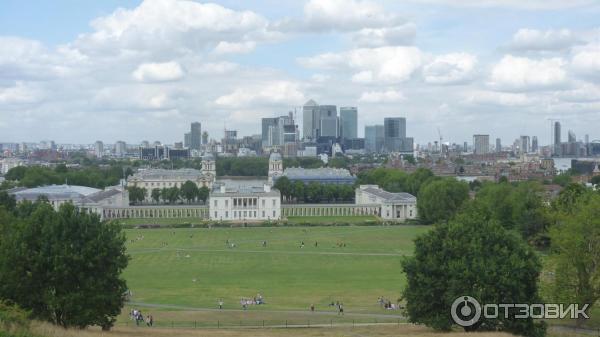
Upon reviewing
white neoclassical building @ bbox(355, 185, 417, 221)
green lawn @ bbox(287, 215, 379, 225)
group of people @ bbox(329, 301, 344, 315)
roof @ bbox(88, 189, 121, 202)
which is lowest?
group of people @ bbox(329, 301, 344, 315)

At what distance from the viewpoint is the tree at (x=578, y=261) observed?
3894cm

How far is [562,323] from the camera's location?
3906cm

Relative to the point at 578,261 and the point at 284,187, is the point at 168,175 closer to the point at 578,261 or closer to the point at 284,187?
the point at 284,187

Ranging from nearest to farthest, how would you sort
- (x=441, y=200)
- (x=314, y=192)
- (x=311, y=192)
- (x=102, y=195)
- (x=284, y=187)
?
(x=441, y=200) < (x=102, y=195) < (x=314, y=192) < (x=311, y=192) < (x=284, y=187)

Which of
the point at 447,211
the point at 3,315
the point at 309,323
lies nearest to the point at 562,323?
the point at 309,323

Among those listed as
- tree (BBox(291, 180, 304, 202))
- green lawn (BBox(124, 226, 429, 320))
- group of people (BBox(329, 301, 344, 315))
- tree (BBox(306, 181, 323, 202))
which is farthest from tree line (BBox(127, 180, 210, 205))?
group of people (BBox(329, 301, 344, 315))

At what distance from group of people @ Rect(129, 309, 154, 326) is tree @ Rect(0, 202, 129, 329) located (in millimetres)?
5431

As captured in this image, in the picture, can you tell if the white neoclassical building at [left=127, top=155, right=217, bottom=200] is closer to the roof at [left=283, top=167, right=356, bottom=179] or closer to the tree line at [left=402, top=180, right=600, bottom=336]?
the roof at [left=283, top=167, right=356, bottom=179]

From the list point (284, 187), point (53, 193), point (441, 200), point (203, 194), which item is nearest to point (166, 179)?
point (203, 194)

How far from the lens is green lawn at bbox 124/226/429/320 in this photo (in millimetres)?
47875

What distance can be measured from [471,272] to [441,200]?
65.6 meters

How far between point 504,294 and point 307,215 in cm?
8539

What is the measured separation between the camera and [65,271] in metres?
33.2

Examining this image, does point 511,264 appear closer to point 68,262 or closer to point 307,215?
point 68,262
